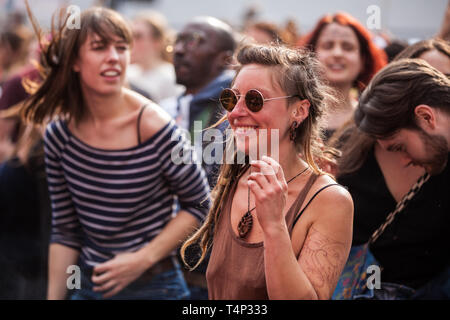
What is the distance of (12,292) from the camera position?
3672 mm

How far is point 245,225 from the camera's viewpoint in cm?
198

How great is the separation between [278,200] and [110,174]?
4.55 feet

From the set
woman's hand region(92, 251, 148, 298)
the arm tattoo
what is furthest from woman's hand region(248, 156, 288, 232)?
woman's hand region(92, 251, 148, 298)

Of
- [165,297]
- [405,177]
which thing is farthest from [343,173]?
[165,297]

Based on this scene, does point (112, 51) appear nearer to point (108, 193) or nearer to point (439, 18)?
point (108, 193)

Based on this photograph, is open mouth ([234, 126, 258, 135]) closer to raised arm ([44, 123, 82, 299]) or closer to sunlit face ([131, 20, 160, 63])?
raised arm ([44, 123, 82, 299])

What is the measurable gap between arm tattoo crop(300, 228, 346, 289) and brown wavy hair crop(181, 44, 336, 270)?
28 cm

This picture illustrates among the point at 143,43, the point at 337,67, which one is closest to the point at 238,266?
the point at 337,67

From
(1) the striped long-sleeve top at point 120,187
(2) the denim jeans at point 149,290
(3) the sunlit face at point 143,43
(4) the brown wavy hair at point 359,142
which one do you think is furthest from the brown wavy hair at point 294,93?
(3) the sunlit face at point 143,43

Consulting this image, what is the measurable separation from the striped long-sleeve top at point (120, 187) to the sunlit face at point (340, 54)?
4.61 feet

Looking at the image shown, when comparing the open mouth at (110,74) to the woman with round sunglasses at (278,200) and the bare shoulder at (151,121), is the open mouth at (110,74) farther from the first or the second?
the woman with round sunglasses at (278,200)

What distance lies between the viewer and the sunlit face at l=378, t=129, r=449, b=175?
234 centimetres

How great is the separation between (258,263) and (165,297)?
119 cm
